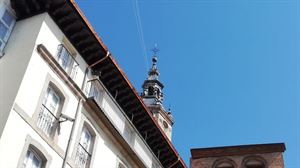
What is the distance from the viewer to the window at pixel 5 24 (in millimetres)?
17328

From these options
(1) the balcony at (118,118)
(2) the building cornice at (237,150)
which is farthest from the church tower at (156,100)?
(1) the balcony at (118,118)

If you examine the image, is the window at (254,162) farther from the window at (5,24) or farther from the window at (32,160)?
the window at (5,24)

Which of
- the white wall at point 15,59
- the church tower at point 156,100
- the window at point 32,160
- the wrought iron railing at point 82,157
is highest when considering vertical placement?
the church tower at point 156,100

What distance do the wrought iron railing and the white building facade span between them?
4 centimetres

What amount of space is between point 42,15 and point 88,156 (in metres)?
5.85

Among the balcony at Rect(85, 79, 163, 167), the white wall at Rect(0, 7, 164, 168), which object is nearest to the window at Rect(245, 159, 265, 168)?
the balcony at Rect(85, 79, 163, 167)

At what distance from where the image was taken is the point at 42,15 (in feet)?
60.8

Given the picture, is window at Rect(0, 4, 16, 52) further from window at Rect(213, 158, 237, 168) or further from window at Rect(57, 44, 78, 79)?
window at Rect(213, 158, 237, 168)

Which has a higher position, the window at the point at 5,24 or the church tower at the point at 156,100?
the church tower at the point at 156,100

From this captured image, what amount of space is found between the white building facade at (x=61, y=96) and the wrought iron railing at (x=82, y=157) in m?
0.04

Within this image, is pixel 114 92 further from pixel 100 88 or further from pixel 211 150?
pixel 211 150

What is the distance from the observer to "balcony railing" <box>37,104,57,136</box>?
54.2 ft

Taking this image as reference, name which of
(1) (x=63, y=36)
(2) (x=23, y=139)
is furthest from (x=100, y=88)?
(2) (x=23, y=139)

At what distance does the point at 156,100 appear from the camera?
2778 inches
